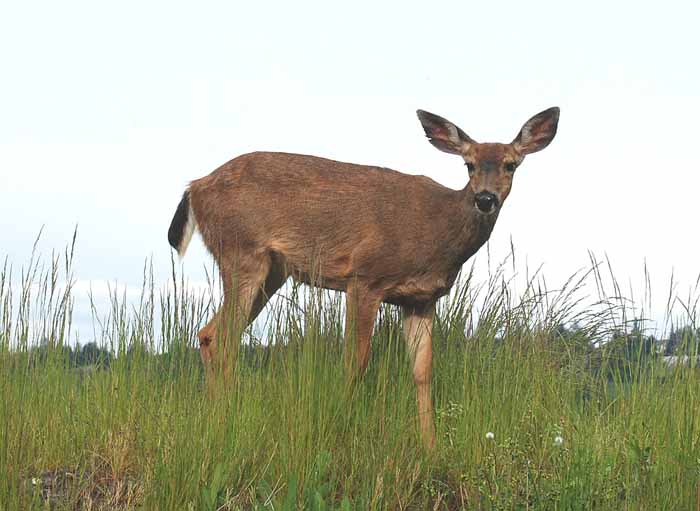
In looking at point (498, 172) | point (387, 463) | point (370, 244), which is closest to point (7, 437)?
point (387, 463)

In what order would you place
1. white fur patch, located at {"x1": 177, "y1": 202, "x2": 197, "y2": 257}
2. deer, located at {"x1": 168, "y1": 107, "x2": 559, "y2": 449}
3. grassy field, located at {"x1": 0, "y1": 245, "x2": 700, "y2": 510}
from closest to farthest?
grassy field, located at {"x1": 0, "y1": 245, "x2": 700, "y2": 510} → deer, located at {"x1": 168, "y1": 107, "x2": 559, "y2": 449} → white fur patch, located at {"x1": 177, "y1": 202, "x2": 197, "y2": 257}

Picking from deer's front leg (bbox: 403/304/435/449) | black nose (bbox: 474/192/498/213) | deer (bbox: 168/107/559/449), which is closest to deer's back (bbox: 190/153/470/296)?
deer (bbox: 168/107/559/449)

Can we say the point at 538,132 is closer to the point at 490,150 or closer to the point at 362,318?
the point at 490,150

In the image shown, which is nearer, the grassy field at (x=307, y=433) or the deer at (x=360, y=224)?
the grassy field at (x=307, y=433)

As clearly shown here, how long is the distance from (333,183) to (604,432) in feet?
10.2

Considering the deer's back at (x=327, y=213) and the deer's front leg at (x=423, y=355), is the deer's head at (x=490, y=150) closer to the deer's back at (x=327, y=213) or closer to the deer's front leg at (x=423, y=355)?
the deer's back at (x=327, y=213)

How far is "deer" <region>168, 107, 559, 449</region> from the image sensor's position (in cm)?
761

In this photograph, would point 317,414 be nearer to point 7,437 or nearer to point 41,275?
point 7,437

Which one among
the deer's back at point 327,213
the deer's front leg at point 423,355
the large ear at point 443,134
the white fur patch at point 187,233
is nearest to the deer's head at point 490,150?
the large ear at point 443,134

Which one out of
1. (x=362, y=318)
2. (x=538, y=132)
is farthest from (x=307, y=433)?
(x=538, y=132)

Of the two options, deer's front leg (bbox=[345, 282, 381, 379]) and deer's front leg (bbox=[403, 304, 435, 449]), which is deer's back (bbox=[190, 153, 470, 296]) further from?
deer's front leg (bbox=[403, 304, 435, 449])

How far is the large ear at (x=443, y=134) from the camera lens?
783 cm

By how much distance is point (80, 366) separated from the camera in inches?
298

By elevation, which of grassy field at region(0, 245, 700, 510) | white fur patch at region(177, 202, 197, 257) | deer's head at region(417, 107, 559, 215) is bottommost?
grassy field at region(0, 245, 700, 510)
